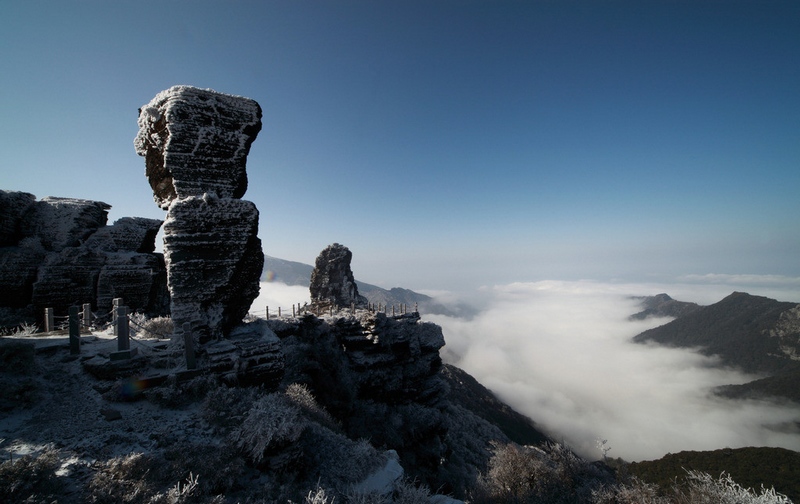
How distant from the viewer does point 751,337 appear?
12075 cm

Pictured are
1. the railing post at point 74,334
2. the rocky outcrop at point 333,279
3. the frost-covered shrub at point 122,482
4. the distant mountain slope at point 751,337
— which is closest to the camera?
the frost-covered shrub at point 122,482

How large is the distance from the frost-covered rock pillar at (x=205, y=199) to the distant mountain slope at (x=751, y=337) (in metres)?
136

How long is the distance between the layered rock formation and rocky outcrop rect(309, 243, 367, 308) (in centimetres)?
1573

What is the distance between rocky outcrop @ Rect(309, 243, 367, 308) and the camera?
33281 millimetres

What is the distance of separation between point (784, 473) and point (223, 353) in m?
58.2

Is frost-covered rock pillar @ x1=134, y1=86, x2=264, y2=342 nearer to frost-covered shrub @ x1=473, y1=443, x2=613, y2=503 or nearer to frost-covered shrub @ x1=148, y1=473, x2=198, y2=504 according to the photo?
frost-covered shrub @ x1=148, y1=473, x2=198, y2=504

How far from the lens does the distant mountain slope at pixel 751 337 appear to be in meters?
91.3

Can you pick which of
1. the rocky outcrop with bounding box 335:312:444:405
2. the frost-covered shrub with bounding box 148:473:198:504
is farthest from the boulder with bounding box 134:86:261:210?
the rocky outcrop with bounding box 335:312:444:405

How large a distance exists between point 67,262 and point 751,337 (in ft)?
631

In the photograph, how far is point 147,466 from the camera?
5.11 metres

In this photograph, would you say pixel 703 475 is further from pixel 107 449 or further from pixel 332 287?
pixel 332 287

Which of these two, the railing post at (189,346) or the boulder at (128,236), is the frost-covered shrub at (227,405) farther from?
the boulder at (128,236)

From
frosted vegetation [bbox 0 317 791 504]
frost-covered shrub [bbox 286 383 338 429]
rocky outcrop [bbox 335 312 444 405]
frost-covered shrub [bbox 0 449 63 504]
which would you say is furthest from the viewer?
rocky outcrop [bbox 335 312 444 405]

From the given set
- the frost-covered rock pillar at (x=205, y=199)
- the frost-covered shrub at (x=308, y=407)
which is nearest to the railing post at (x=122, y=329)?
the frost-covered rock pillar at (x=205, y=199)
